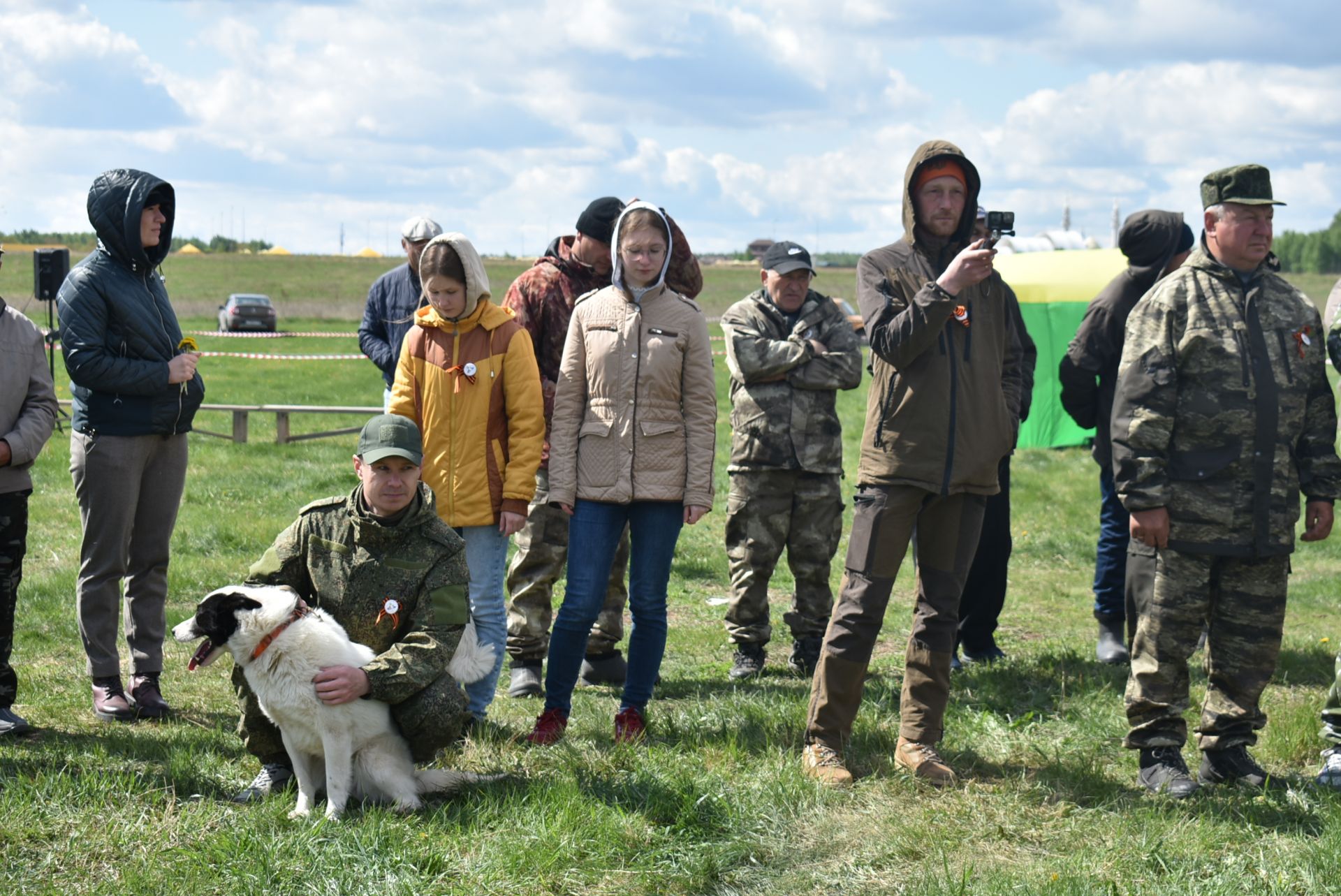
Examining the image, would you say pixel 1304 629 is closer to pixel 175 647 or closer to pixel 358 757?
pixel 358 757

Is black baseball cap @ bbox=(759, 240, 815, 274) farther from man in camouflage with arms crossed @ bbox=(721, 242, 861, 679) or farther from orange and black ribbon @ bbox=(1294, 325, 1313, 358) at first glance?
orange and black ribbon @ bbox=(1294, 325, 1313, 358)

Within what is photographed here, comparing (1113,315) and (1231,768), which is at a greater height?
(1113,315)

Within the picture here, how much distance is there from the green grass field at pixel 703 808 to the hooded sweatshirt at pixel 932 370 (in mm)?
1132

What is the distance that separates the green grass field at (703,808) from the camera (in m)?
3.54

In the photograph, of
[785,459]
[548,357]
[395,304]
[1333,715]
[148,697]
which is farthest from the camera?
[395,304]

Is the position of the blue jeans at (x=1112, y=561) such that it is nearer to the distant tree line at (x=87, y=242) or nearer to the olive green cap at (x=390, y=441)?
the olive green cap at (x=390, y=441)

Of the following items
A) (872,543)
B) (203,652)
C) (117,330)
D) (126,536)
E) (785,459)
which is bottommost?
(203,652)

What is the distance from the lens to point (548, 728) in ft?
15.7

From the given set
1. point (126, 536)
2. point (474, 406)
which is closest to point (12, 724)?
point (126, 536)

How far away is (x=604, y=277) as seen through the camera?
568cm

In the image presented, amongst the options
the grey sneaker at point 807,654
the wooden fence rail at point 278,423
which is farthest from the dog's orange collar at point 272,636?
the wooden fence rail at point 278,423

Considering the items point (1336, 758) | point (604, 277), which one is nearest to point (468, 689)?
point (604, 277)

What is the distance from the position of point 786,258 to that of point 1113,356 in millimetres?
1775

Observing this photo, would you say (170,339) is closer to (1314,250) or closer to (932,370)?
(932,370)
